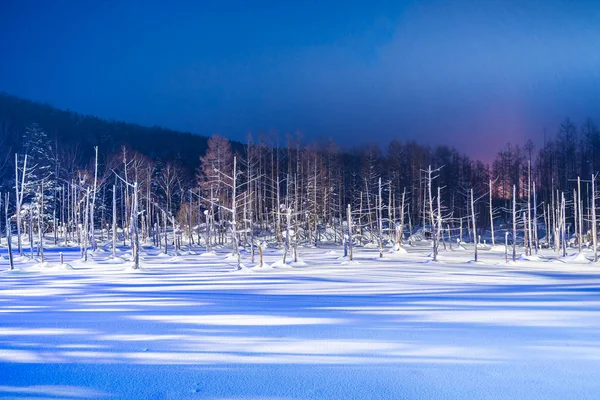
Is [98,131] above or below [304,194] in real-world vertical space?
above

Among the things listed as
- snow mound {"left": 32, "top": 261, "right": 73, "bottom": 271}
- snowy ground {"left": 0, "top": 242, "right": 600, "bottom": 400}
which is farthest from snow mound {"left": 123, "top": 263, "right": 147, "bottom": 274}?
Result: snowy ground {"left": 0, "top": 242, "right": 600, "bottom": 400}

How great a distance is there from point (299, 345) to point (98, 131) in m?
95.2

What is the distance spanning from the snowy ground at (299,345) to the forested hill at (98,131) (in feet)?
227

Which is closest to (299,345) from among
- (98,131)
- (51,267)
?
(51,267)

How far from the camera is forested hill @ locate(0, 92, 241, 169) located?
7969 centimetres

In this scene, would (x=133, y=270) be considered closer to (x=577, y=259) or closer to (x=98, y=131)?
(x=577, y=259)

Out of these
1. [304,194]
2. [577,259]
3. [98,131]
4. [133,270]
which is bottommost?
[577,259]

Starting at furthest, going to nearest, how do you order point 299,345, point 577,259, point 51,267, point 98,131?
point 98,131 < point 577,259 < point 51,267 < point 299,345

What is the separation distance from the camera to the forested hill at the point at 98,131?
79688 mm

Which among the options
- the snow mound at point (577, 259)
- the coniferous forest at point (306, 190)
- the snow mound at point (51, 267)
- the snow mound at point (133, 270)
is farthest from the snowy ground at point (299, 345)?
the coniferous forest at point (306, 190)

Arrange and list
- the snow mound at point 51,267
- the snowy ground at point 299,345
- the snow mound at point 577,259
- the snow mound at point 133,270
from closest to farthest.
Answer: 1. the snowy ground at point 299,345
2. the snow mound at point 133,270
3. the snow mound at point 51,267
4. the snow mound at point 577,259

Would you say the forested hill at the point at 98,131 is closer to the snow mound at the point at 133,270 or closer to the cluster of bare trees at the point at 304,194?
the cluster of bare trees at the point at 304,194

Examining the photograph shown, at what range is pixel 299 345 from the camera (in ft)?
20.9

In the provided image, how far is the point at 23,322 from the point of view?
8.13 meters
